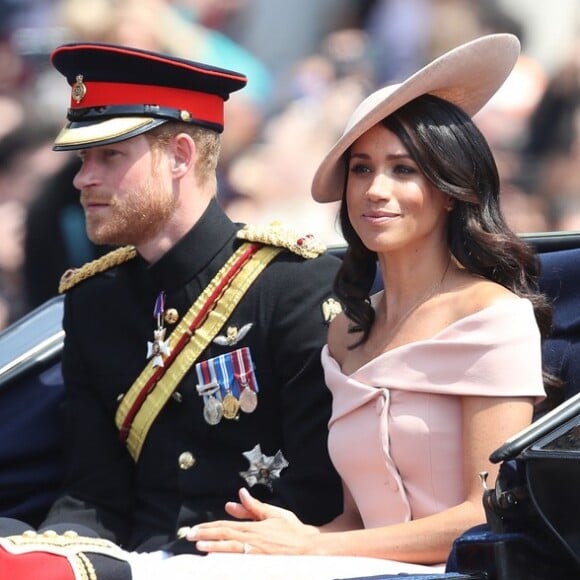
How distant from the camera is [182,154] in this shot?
10.8 ft

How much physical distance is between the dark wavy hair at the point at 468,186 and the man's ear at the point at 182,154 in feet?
2.11

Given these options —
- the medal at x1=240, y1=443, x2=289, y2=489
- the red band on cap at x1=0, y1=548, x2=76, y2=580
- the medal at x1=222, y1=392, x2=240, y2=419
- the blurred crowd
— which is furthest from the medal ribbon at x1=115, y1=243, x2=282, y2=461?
the blurred crowd

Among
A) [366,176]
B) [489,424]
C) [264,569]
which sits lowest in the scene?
[264,569]

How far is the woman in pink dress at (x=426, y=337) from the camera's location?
8.59ft

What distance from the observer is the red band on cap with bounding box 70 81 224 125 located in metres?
3.27

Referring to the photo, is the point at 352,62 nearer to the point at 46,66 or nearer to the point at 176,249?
the point at 46,66

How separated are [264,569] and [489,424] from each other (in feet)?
1.50

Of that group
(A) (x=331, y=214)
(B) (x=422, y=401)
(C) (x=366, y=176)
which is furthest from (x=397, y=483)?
(A) (x=331, y=214)

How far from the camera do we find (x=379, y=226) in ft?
9.09

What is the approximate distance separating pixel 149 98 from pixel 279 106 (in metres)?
2.88

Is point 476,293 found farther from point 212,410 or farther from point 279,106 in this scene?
point 279,106

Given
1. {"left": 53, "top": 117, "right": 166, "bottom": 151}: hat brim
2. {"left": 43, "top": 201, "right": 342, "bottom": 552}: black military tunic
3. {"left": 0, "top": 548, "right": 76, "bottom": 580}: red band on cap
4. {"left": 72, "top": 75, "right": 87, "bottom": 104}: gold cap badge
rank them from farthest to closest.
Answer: {"left": 72, "top": 75, "right": 87, "bottom": 104}: gold cap badge
{"left": 53, "top": 117, "right": 166, "bottom": 151}: hat brim
{"left": 43, "top": 201, "right": 342, "bottom": 552}: black military tunic
{"left": 0, "top": 548, "right": 76, "bottom": 580}: red band on cap

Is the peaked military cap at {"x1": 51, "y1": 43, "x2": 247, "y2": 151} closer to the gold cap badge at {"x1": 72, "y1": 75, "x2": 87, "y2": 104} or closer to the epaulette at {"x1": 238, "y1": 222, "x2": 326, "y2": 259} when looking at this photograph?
the gold cap badge at {"x1": 72, "y1": 75, "x2": 87, "y2": 104}

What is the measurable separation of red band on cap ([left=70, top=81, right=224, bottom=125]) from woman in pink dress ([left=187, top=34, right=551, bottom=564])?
0.52 m
